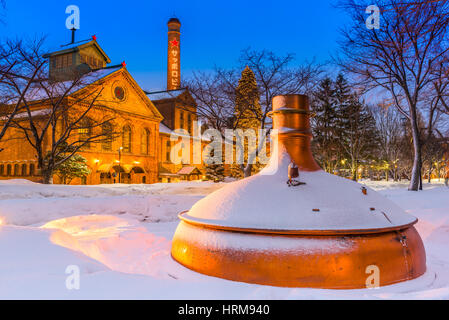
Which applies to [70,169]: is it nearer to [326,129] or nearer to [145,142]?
[145,142]

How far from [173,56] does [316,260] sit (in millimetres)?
59793

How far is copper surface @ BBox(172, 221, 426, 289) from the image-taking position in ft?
10.0

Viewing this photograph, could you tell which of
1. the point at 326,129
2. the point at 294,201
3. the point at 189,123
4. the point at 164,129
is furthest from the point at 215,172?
the point at 294,201

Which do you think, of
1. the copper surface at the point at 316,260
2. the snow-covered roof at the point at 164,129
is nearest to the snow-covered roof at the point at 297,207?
the copper surface at the point at 316,260

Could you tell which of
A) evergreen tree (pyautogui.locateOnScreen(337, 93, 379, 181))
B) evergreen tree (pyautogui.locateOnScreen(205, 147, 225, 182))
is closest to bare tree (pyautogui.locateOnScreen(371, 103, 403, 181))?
evergreen tree (pyautogui.locateOnScreen(337, 93, 379, 181))

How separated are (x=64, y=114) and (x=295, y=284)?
22.5 meters

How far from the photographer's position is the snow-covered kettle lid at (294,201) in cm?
319

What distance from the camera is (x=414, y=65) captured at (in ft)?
55.8

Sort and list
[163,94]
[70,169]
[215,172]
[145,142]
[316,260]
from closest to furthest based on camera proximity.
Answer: [316,260]
[70,169]
[145,142]
[215,172]
[163,94]

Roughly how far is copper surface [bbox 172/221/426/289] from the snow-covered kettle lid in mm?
112

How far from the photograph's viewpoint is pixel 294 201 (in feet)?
11.2

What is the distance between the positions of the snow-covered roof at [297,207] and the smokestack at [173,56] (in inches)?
2179
